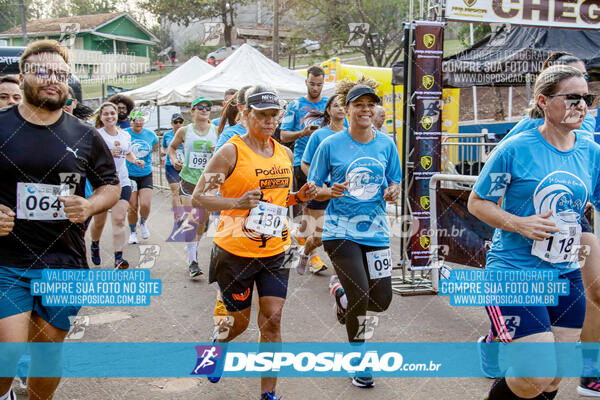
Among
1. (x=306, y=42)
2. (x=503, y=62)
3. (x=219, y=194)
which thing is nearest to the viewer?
(x=219, y=194)

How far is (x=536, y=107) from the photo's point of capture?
3127 mm

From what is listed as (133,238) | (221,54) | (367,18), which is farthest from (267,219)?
(221,54)

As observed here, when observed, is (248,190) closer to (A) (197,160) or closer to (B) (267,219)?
(B) (267,219)

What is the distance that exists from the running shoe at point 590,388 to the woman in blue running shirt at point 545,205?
3.73 ft

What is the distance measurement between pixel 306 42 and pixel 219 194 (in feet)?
90.5

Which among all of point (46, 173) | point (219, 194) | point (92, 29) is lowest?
point (219, 194)

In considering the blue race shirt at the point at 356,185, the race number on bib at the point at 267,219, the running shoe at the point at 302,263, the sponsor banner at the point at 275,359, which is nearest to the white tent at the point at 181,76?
the running shoe at the point at 302,263

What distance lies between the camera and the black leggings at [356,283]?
3.88 meters

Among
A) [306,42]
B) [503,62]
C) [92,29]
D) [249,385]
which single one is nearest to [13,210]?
[249,385]

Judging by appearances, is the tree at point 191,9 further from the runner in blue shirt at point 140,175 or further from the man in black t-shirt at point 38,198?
the man in black t-shirt at point 38,198

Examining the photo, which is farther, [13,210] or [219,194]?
[219,194]

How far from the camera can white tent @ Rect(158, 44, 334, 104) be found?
1414cm

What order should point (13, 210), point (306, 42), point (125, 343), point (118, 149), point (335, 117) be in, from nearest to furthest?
point (13, 210) → point (125, 343) → point (335, 117) → point (118, 149) → point (306, 42)

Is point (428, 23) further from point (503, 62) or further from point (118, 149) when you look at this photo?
point (503, 62)
